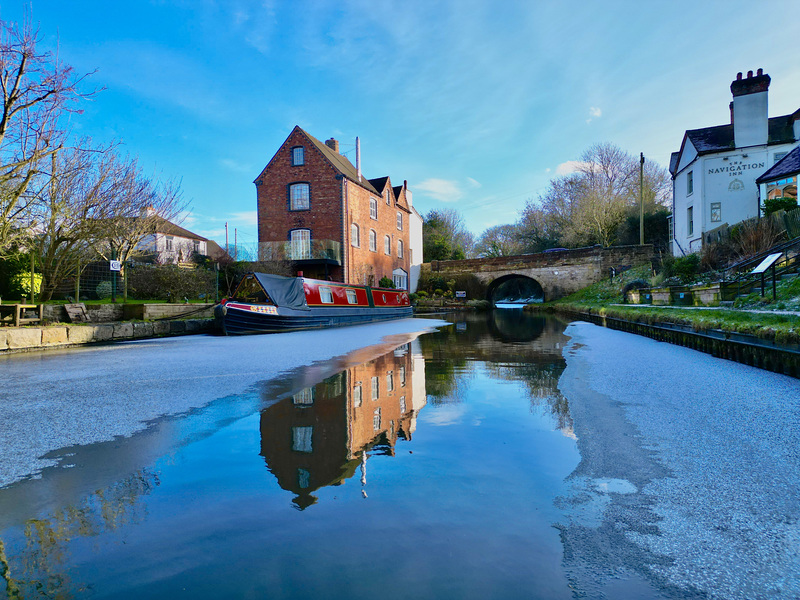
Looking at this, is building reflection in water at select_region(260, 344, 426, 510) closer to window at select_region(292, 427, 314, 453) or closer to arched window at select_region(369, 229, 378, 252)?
window at select_region(292, 427, 314, 453)

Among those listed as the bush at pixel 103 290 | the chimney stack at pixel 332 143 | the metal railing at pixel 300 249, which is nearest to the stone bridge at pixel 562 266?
the chimney stack at pixel 332 143

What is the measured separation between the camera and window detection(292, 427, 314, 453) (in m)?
2.79

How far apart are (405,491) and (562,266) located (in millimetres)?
26537

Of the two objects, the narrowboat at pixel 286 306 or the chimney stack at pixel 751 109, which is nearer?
the narrowboat at pixel 286 306

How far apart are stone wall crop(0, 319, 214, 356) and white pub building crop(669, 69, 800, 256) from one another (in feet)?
62.5

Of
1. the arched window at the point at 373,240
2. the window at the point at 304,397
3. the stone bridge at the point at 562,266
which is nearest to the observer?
the window at the point at 304,397

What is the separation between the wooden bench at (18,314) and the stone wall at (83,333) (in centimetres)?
89

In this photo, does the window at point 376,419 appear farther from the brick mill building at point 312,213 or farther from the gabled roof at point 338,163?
the gabled roof at point 338,163

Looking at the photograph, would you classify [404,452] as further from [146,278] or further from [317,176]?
[317,176]

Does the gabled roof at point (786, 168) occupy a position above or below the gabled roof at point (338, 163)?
below

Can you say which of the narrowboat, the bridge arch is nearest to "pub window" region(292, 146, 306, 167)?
the narrowboat

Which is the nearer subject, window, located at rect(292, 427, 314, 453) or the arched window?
window, located at rect(292, 427, 314, 453)

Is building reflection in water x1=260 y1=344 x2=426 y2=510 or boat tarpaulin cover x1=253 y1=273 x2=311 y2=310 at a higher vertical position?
boat tarpaulin cover x1=253 y1=273 x2=311 y2=310

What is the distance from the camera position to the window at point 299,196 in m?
22.9
